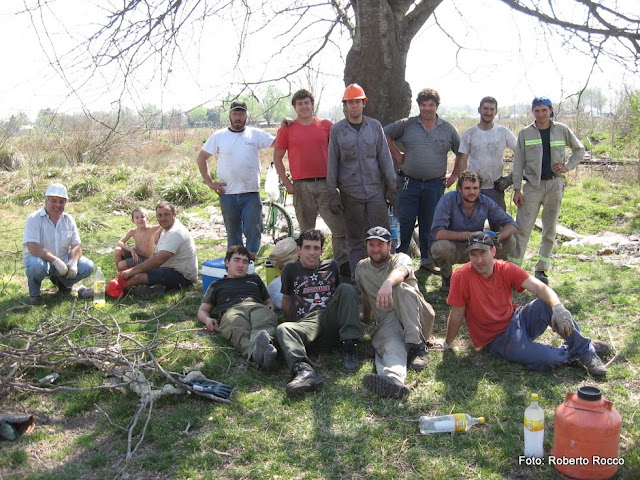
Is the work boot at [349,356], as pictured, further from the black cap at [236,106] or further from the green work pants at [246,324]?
the black cap at [236,106]

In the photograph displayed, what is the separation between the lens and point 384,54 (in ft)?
24.1

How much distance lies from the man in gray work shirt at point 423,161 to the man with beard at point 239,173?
1563 millimetres

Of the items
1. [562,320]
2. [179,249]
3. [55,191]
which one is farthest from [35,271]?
[562,320]

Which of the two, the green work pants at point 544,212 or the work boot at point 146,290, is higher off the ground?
the green work pants at point 544,212

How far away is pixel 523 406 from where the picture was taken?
4.07 m

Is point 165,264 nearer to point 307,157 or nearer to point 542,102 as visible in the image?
point 307,157

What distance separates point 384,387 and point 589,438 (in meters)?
1.45

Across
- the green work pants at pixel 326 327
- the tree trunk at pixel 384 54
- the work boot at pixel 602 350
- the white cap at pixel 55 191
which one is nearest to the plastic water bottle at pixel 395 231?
the tree trunk at pixel 384 54

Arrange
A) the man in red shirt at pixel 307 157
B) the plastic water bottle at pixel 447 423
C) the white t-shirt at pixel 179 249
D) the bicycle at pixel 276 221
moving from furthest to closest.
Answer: the bicycle at pixel 276 221 → the white t-shirt at pixel 179 249 → the man in red shirt at pixel 307 157 → the plastic water bottle at pixel 447 423

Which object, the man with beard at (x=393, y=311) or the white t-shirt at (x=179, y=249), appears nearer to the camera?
the man with beard at (x=393, y=311)

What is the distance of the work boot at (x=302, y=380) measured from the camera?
4.31m

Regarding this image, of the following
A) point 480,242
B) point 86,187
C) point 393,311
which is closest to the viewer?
point 480,242

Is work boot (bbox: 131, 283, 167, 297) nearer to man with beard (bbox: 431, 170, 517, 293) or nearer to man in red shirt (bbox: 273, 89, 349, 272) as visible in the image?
man in red shirt (bbox: 273, 89, 349, 272)

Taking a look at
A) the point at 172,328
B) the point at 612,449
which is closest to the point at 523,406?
the point at 612,449
